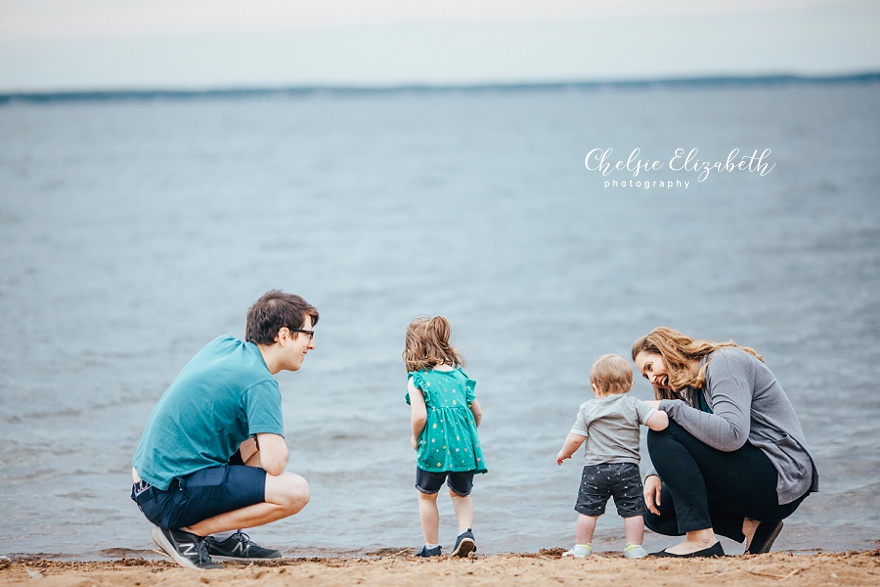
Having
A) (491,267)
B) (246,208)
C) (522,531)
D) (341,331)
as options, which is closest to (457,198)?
(246,208)

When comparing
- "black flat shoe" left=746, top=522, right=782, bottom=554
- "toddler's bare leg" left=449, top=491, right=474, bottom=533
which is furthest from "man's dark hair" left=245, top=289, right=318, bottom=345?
"black flat shoe" left=746, top=522, right=782, bottom=554

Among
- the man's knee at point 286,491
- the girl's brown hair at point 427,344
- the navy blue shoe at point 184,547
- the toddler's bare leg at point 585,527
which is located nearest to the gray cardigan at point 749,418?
the toddler's bare leg at point 585,527

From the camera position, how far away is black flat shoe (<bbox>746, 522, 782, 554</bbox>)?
4.32 meters

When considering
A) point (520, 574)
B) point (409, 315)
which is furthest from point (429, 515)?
point (409, 315)

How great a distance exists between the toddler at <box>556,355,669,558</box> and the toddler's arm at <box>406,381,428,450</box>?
662 millimetres

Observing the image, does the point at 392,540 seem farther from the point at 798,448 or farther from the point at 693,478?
the point at 798,448

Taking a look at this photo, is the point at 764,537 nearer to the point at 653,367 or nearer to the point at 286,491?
the point at 653,367

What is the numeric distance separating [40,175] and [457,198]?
1894 centimetres

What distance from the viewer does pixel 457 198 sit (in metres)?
33.5

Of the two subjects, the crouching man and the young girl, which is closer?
the crouching man

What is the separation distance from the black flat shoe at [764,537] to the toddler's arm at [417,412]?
1639 mm

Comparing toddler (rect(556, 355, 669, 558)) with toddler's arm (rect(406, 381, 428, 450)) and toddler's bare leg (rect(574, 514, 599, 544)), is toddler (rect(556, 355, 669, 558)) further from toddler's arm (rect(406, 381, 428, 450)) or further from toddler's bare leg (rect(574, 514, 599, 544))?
toddler's arm (rect(406, 381, 428, 450))

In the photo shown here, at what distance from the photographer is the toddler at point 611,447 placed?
4.26m

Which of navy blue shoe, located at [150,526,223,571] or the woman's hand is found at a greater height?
the woman's hand
